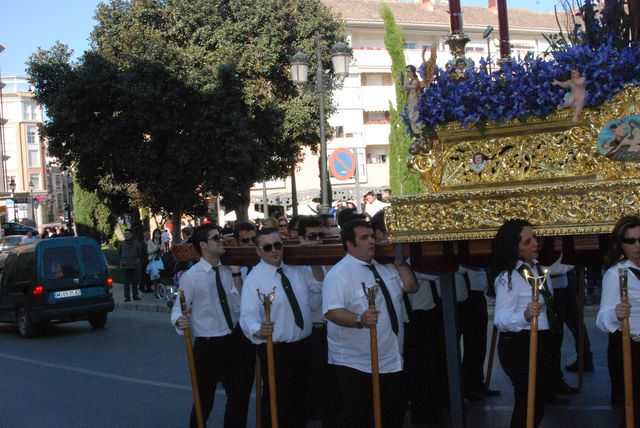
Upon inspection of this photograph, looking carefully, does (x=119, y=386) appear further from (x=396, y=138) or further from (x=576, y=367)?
(x=396, y=138)

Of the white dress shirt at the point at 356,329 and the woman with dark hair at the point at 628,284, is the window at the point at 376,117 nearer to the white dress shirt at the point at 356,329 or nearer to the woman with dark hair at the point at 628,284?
the white dress shirt at the point at 356,329

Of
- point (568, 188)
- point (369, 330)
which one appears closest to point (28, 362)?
point (369, 330)

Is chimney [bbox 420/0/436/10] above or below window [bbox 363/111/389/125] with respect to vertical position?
above

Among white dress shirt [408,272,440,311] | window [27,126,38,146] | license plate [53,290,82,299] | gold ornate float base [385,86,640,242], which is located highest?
window [27,126,38,146]

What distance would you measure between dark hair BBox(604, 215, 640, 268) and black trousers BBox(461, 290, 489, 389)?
305cm

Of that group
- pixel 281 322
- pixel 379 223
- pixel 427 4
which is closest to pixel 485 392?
pixel 379 223

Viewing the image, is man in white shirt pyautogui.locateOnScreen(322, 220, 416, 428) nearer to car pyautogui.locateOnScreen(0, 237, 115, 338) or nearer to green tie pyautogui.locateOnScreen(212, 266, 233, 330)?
green tie pyautogui.locateOnScreen(212, 266, 233, 330)

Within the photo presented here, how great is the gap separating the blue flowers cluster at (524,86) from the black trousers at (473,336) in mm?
2987

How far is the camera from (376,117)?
178ft

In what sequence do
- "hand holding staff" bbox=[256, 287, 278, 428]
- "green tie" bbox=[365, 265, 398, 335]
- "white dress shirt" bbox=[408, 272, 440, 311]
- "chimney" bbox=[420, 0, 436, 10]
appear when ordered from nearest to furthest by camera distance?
"green tie" bbox=[365, 265, 398, 335], "hand holding staff" bbox=[256, 287, 278, 428], "white dress shirt" bbox=[408, 272, 440, 311], "chimney" bbox=[420, 0, 436, 10]

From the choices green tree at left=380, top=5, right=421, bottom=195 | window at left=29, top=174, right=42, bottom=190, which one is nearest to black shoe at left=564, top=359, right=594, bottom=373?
green tree at left=380, top=5, right=421, bottom=195

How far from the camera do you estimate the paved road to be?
8398mm

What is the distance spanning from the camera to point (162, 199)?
27.9 metres

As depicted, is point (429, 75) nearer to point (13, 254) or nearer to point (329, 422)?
point (329, 422)
